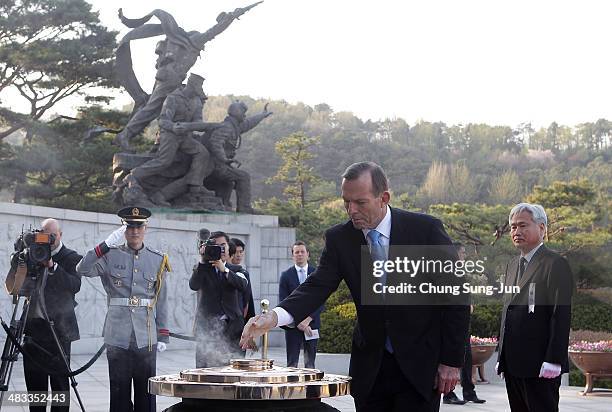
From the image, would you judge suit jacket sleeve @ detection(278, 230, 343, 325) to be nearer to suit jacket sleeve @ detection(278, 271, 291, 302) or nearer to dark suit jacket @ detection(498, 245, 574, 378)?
dark suit jacket @ detection(498, 245, 574, 378)

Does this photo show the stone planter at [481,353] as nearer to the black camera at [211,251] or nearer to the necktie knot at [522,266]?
the black camera at [211,251]

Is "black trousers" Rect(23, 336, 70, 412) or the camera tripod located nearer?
the camera tripod

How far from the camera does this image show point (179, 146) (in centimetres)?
2045

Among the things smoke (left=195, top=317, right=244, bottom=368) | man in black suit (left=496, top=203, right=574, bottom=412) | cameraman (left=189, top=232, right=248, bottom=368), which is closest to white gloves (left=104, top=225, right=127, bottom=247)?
cameraman (left=189, top=232, right=248, bottom=368)

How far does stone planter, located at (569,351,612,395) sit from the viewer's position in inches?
442

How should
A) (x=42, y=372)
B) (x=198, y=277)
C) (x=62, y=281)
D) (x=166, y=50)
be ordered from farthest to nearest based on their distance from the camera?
(x=166, y=50)
(x=198, y=277)
(x=62, y=281)
(x=42, y=372)

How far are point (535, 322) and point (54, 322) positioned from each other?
11.9 feet

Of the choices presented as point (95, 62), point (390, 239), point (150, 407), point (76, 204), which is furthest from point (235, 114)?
point (390, 239)

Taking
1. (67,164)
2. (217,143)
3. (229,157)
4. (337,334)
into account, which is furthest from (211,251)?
(67,164)

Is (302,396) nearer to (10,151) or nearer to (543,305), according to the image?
(543,305)

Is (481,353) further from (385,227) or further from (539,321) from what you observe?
(385,227)

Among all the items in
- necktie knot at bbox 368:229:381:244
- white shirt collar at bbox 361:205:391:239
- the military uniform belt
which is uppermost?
white shirt collar at bbox 361:205:391:239

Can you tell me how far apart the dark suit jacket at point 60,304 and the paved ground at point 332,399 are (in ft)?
5.08

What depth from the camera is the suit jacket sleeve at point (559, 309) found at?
5.08m
